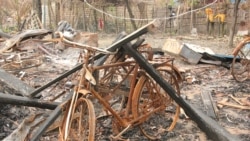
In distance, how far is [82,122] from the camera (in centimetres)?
355

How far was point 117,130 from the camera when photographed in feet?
14.4

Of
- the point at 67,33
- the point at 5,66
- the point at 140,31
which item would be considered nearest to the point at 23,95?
the point at 140,31

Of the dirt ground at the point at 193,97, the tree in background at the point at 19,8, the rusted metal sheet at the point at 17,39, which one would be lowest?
the dirt ground at the point at 193,97

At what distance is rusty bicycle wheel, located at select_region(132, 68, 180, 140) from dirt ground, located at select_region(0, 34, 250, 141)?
6.1 inches

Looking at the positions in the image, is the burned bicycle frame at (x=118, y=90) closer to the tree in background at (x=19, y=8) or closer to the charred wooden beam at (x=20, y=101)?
the charred wooden beam at (x=20, y=101)

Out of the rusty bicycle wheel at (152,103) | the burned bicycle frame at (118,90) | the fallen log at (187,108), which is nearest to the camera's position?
the burned bicycle frame at (118,90)

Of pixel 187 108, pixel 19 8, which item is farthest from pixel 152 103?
pixel 19 8

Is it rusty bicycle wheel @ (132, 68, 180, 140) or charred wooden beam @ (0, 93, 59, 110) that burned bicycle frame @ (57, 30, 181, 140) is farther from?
charred wooden beam @ (0, 93, 59, 110)

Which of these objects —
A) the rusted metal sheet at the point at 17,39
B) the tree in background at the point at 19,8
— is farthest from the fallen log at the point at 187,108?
the tree in background at the point at 19,8

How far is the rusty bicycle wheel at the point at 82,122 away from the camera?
3383 millimetres

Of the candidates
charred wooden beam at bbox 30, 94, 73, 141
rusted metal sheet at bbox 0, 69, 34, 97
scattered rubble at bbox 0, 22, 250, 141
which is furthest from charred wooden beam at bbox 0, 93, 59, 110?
charred wooden beam at bbox 30, 94, 73, 141

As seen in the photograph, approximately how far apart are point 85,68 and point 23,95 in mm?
1832

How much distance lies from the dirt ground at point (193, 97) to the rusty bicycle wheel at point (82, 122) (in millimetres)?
912

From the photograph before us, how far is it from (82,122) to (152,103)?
135cm
